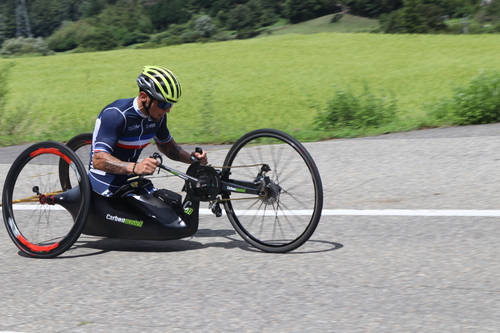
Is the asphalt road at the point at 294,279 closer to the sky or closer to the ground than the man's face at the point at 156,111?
closer to the ground

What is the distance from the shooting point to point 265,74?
154 ft

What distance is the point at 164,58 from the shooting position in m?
58.8

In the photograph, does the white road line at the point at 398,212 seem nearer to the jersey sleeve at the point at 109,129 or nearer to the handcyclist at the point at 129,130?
the handcyclist at the point at 129,130

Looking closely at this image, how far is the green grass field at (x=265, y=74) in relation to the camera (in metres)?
33.7

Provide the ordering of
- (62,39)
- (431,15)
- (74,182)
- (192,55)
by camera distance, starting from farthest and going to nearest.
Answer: (62,39)
(431,15)
(192,55)
(74,182)

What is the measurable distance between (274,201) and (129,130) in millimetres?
1181

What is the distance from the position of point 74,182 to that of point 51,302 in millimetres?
2001

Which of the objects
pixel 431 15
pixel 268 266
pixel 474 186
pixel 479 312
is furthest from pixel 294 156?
pixel 431 15

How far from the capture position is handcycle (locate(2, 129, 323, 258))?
16.6 feet

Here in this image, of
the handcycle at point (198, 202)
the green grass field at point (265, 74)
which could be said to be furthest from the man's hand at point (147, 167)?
the green grass field at point (265, 74)

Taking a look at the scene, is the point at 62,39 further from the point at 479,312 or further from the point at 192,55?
the point at 479,312

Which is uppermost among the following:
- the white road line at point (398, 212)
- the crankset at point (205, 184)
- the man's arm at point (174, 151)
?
the man's arm at point (174, 151)

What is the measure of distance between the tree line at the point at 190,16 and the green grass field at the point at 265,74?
34050 mm

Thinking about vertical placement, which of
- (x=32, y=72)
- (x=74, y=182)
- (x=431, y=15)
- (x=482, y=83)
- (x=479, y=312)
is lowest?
(x=479, y=312)
